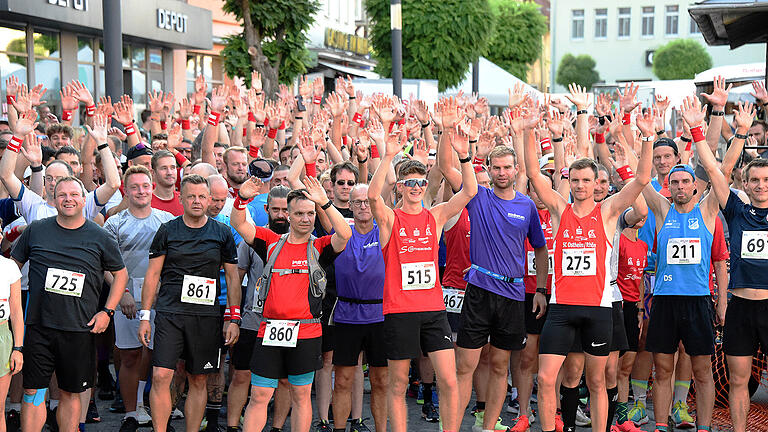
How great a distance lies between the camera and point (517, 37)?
5419 centimetres

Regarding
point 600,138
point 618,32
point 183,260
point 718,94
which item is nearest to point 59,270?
point 183,260

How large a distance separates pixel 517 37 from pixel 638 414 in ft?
159

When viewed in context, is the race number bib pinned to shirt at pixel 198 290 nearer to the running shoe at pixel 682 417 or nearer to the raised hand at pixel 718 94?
the running shoe at pixel 682 417

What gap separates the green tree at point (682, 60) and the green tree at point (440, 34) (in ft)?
104

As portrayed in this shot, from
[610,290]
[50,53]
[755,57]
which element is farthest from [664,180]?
[755,57]

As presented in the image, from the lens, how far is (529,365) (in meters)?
7.54

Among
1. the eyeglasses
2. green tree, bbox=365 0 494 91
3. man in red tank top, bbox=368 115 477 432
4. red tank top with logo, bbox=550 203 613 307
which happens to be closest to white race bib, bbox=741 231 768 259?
red tank top with logo, bbox=550 203 613 307

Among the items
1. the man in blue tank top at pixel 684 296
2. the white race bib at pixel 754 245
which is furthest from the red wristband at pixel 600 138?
the white race bib at pixel 754 245

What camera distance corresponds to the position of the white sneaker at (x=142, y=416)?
7.29m

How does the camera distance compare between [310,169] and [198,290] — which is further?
[310,169]

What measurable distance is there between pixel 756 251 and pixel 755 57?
59.0 metres

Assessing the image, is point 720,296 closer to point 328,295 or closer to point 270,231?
point 328,295

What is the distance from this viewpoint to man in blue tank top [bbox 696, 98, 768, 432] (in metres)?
6.77

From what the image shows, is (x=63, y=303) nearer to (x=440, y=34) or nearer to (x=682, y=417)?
(x=682, y=417)
